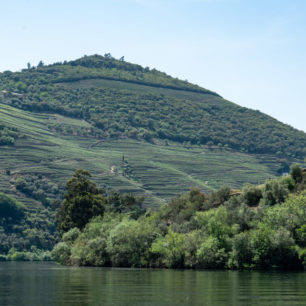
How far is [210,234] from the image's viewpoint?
81.8m

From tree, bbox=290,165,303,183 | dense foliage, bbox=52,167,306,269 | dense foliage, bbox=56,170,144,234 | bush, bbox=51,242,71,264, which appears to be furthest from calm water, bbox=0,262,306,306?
dense foliage, bbox=56,170,144,234

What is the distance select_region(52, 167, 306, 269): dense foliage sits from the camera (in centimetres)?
7425

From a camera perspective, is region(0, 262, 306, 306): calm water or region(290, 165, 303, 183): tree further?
region(290, 165, 303, 183): tree

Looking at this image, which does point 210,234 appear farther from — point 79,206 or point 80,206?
point 79,206

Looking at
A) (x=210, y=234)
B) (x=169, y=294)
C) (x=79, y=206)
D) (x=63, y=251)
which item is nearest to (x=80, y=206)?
(x=79, y=206)

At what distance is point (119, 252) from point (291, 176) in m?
28.4

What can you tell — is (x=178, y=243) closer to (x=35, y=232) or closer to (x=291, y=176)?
(x=291, y=176)

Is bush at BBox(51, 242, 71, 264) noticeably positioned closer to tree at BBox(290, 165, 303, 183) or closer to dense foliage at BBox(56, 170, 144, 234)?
dense foliage at BBox(56, 170, 144, 234)

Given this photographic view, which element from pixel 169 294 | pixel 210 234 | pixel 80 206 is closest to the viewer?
pixel 169 294

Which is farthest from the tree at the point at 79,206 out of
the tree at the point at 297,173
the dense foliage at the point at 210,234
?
the tree at the point at 297,173

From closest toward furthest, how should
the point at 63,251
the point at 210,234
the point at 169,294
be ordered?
the point at 169,294, the point at 210,234, the point at 63,251

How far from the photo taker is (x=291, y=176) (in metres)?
95.9

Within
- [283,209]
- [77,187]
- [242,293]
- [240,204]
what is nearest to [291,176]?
[240,204]

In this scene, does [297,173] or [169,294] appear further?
[297,173]
